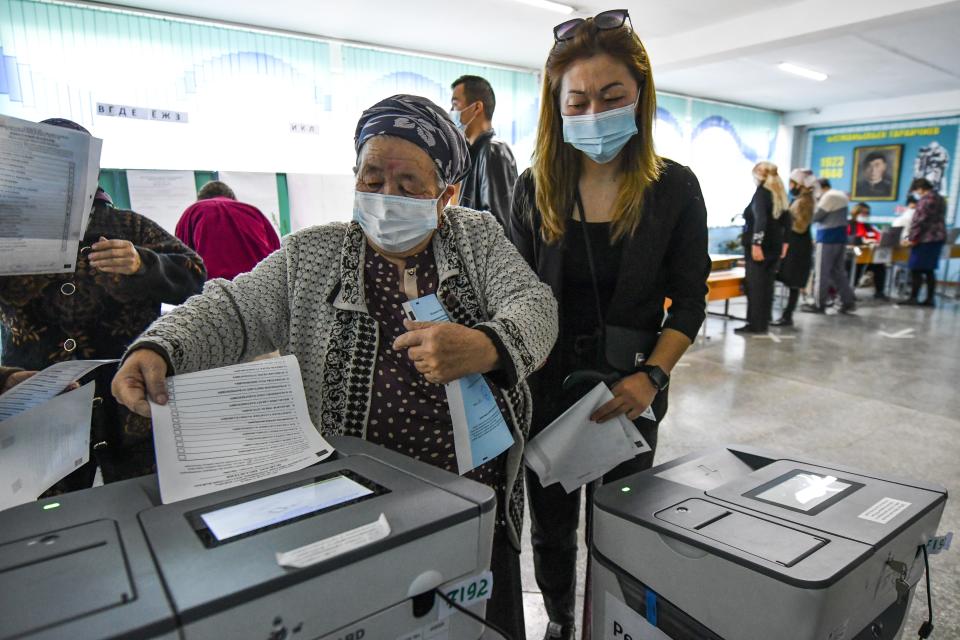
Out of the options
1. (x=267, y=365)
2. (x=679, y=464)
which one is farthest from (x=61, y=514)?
(x=679, y=464)

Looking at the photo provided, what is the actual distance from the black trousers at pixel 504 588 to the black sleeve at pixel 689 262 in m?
0.54

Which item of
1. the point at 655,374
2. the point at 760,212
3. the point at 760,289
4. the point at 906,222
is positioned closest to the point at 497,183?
the point at 655,374

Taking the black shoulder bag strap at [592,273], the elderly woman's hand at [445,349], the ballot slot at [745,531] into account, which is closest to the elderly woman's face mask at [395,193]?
the elderly woman's hand at [445,349]

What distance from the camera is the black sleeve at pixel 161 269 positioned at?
1.35 meters

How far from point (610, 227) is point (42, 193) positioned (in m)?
0.98

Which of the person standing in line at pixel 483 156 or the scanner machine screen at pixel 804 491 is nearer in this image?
the scanner machine screen at pixel 804 491

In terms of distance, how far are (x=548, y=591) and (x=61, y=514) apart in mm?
1062

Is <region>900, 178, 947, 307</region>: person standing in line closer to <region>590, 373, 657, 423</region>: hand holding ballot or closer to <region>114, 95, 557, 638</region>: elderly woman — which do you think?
<region>590, 373, 657, 423</region>: hand holding ballot

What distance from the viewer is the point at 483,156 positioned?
99.2 inches

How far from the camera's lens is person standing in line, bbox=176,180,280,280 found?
8.62 ft

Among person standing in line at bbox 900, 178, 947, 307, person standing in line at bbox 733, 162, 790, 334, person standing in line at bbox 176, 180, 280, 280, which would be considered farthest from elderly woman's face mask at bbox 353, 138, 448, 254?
person standing in line at bbox 900, 178, 947, 307

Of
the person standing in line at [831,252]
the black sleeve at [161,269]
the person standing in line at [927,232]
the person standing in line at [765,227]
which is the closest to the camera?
the black sleeve at [161,269]

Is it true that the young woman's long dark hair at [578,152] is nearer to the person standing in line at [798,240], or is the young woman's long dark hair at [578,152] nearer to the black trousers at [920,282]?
the person standing in line at [798,240]

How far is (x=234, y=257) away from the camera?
105 inches
